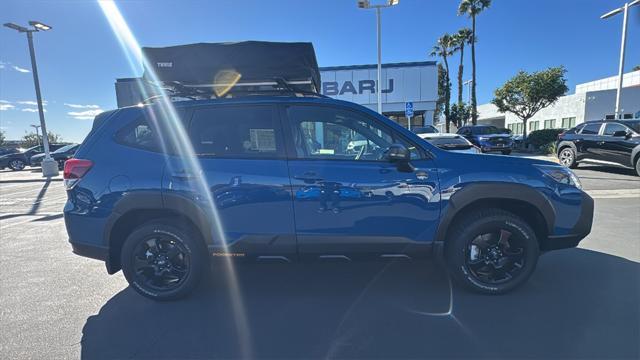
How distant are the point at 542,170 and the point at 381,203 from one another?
57.8 inches

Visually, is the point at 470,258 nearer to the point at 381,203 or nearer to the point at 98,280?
the point at 381,203

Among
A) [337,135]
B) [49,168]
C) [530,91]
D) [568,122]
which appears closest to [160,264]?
[337,135]

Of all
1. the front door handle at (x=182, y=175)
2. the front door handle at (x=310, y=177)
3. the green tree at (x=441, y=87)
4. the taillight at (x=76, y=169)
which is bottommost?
the front door handle at (x=310, y=177)

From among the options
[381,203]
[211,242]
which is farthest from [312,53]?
[211,242]

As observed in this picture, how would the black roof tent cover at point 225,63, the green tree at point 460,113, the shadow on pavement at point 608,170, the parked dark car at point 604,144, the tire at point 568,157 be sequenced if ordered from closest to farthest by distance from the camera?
the black roof tent cover at point 225,63, the parked dark car at point 604,144, the shadow on pavement at point 608,170, the tire at point 568,157, the green tree at point 460,113

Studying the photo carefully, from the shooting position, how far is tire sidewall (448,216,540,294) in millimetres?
2752

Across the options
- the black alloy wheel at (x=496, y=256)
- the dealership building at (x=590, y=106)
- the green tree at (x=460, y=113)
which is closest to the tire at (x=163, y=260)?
the black alloy wheel at (x=496, y=256)

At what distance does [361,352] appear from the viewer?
2217 millimetres

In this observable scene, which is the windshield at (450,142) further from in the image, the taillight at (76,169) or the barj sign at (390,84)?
the barj sign at (390,84)

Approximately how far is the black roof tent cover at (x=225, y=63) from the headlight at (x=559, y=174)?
8.60ft

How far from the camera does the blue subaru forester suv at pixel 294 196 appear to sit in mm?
2660

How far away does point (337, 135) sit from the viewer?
2871mm

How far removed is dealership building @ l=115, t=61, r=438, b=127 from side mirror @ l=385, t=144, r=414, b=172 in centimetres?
1714

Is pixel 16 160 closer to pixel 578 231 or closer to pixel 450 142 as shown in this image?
pixel 450 142
